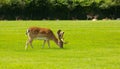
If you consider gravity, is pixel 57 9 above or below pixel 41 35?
below

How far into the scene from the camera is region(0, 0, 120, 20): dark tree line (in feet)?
322

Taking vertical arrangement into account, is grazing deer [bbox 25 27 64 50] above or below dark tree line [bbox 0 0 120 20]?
above

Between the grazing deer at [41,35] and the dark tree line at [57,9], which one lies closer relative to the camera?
the grazing deer at [41,35]

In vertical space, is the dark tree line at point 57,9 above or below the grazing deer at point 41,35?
below

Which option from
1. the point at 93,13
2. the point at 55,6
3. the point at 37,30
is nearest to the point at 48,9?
the point at 55,6

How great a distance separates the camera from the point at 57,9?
4031 inches

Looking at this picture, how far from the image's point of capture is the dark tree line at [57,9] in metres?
98.1

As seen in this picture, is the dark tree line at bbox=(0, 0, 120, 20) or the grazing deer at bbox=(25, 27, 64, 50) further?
the dark tree line at bbox=(0, 0, 120, 20)

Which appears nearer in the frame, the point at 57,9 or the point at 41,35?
the point at 41,35

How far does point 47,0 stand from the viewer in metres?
101

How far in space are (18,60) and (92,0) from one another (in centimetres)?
8283

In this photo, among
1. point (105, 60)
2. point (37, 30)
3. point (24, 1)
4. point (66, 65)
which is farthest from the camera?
point (24, 1)

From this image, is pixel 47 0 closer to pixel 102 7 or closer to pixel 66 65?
pixel 102 7

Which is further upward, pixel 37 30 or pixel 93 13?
pixel 37 30
